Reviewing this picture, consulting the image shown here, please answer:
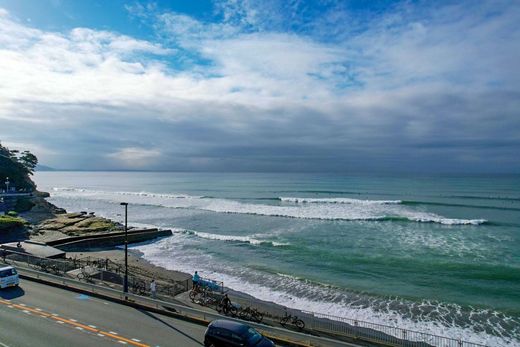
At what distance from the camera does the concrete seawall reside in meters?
33.1

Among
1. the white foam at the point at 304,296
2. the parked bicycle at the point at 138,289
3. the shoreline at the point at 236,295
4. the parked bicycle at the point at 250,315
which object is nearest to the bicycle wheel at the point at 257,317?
the parked bicycle at the point at 250,315

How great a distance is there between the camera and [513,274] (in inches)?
985

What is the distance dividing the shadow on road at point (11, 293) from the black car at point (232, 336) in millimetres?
10855

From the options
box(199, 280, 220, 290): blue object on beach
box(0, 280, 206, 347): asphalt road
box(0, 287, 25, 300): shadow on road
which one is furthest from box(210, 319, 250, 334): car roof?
box(0, 287, 25, 300): shadow on road

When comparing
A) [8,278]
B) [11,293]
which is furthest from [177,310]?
[8,278]

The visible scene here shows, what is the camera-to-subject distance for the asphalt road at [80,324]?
11.6 meters

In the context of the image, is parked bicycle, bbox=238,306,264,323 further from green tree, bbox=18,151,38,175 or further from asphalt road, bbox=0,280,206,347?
green tree, bbox=18,151,38,175

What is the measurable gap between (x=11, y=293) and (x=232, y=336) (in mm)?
12556

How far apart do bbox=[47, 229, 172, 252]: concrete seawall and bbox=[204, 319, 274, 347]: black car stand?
2728cm

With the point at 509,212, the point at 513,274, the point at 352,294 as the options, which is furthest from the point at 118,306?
the point at 509,212

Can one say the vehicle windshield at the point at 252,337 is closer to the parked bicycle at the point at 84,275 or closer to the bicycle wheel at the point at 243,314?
the bicycle wheel at the point at 243,314

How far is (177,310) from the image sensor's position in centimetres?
1488

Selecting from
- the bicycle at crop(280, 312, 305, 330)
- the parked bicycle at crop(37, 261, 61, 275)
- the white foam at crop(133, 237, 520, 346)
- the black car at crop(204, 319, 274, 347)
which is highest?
the black car at crop(204, 319, 274, 347)

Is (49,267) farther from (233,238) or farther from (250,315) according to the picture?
(233,238)
